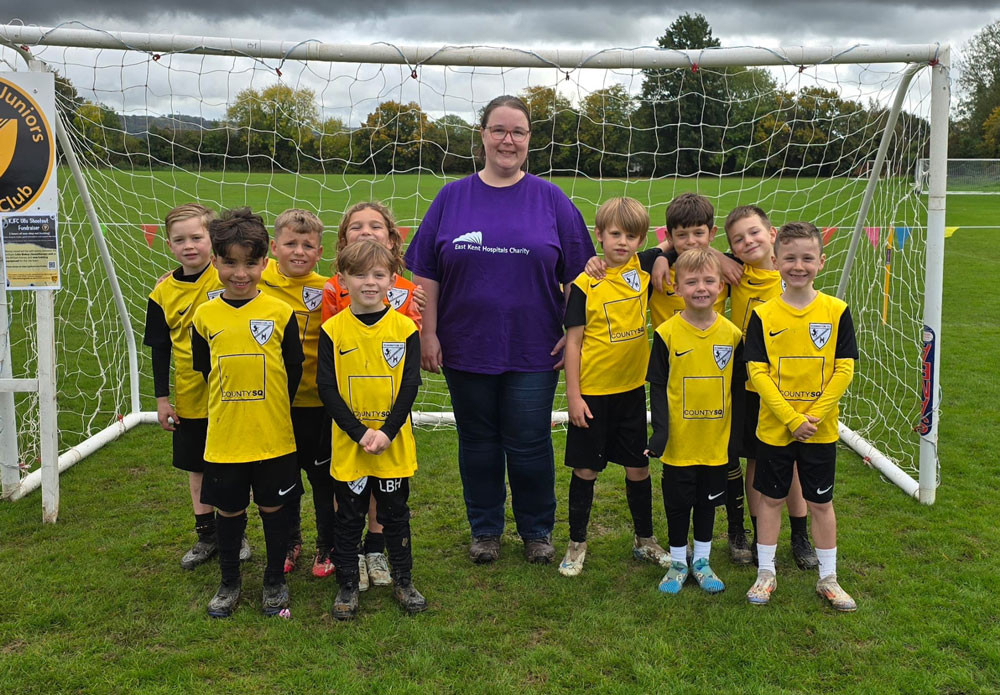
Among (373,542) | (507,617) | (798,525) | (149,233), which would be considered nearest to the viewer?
(507,617)

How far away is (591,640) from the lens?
9.72 ft

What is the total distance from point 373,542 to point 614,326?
145 cm

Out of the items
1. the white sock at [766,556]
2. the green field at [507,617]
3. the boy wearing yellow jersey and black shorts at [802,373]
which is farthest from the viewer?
the white sock at [766,556]

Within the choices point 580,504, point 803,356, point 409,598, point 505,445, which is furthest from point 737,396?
point 409,598

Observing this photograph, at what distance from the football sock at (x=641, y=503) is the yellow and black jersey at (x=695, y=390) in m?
0.33

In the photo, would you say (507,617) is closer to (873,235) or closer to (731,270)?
(731,270)

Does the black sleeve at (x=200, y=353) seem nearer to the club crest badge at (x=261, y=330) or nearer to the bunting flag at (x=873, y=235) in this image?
the club crest badge at (x=261, y=330)

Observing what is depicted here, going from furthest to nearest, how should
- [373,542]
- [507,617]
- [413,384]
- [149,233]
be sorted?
[149,233] < [373,542] < [507,617] < [413,384]

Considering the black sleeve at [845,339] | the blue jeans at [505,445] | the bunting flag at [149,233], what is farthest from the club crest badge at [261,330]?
the bunting flag at [149,233]

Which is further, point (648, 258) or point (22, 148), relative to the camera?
point (22, 148)

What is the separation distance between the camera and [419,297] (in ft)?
11.0

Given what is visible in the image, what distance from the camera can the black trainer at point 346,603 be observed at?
3.11m

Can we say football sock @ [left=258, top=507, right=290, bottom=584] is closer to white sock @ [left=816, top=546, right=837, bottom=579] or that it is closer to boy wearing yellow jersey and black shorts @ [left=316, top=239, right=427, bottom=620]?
boy wearing yellow jersey and black shorts @ [left=316, top=239, right=427, bottom=620]

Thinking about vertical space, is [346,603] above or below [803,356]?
below
